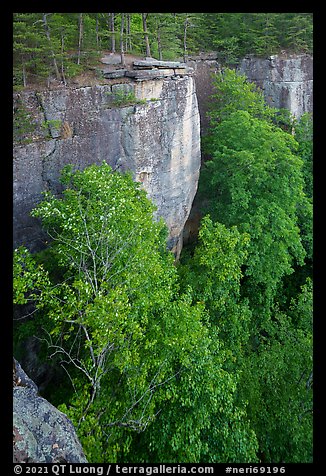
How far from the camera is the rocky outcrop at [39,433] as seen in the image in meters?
4.76

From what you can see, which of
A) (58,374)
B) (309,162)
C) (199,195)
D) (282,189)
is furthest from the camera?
(309,162)

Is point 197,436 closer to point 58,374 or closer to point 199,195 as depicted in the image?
point 58,374

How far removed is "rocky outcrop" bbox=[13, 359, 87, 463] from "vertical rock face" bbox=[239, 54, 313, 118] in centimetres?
1718

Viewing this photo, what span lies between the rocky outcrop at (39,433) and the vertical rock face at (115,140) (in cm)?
496

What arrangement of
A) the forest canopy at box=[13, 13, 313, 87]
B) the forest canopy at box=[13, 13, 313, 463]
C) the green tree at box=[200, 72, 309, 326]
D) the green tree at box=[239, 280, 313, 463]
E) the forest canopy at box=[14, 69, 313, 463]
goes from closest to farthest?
the forest canopy at box=[14, 69, 313, 463]
the forest canopy at box=[13, 13, 313, 463]
the green tree at box=[239, 280, 313, 463]
the forest canopy at box=[13, 13, 313, 87]
the green tree at box=[200, 72, 309, 326]

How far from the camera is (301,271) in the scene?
49.6 ft

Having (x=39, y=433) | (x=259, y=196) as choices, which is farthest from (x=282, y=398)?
→ (x=259, y=196)

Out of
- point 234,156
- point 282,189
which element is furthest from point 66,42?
point 282,189

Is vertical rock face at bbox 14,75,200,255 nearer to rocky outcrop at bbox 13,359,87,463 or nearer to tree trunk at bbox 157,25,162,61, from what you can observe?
tree trunk at bbox 157,25,162,61

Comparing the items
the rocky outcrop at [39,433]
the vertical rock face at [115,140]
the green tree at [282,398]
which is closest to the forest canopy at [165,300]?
the green tree at [282,398]

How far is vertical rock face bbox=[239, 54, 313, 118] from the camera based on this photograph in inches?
680

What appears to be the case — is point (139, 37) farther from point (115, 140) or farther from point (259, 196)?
point (259, 196)

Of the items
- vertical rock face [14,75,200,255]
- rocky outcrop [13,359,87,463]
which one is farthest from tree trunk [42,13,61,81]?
rocky outcrop [13,359,87,463]

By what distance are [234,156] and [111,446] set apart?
997 centimetres
